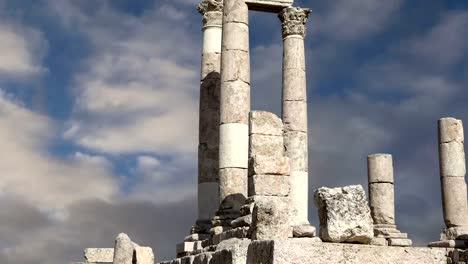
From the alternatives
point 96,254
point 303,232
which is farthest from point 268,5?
point 96,254

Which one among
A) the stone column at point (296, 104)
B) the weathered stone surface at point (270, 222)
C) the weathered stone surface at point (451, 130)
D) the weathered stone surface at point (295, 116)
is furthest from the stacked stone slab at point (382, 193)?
the weathered stone surface at point (270, 222)

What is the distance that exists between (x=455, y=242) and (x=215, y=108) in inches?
346

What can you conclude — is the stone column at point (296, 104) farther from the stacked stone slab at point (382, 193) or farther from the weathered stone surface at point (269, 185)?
the weathered stone surface at point (269, 185)

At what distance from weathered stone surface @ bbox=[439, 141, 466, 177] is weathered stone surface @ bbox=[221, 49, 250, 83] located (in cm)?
878

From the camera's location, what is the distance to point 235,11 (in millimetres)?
21484

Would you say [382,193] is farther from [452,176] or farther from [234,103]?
[234,103]

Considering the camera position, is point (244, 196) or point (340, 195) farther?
point (244, 196)

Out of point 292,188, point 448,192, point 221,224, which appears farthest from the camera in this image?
point 448,192

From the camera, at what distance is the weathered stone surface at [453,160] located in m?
25.5

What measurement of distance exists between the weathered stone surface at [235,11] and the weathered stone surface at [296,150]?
4.69m

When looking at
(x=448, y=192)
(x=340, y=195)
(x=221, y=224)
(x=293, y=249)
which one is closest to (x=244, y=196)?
(x=221, y=224)

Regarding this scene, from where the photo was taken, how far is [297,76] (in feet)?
81.4

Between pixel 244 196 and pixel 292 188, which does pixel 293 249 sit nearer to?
pixel 244 196

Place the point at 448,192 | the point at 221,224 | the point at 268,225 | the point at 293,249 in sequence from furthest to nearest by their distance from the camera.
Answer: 1. the point at 448,192
2. the point at 221,224
3. the point at 268,225
4. the point at 293,249
